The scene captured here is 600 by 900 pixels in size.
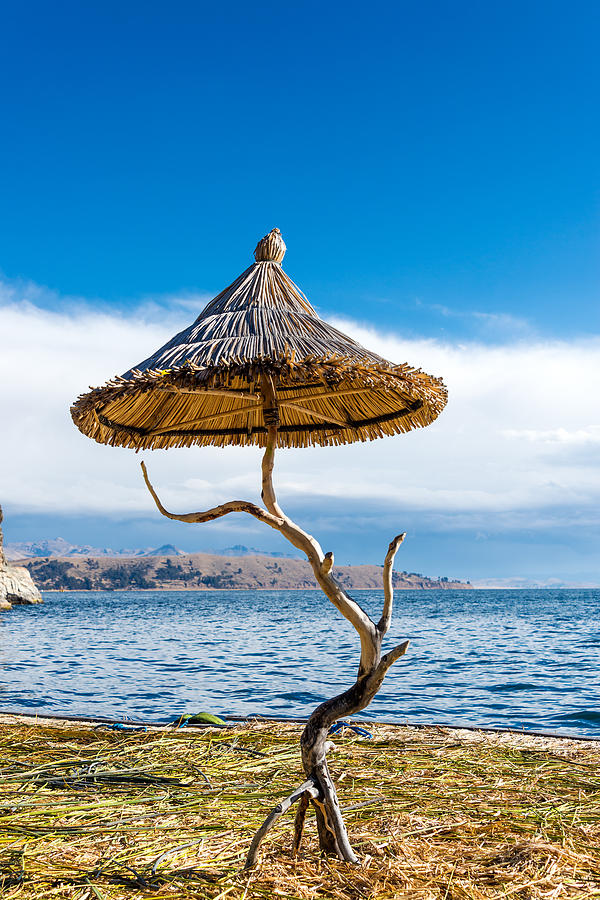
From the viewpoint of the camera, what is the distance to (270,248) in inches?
158

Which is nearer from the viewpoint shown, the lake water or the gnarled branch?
the gnarled branch

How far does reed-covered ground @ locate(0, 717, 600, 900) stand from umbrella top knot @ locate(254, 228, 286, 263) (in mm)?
3145

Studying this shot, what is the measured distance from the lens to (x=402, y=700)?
Answer: 10.8 meters

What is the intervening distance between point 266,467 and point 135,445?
1.26 metres

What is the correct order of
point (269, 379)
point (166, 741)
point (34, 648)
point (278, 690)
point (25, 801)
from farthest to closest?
1. point (34, 648)
2. point (278, 690)
3. point (166, 741)
4. point (25, 801)
5. point (269, 379)

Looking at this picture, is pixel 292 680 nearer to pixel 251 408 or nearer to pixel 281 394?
pixel 281 394

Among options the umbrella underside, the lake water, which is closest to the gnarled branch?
the umbrella underside

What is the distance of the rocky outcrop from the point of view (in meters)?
46.3

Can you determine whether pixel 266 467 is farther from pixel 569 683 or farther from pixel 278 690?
pixel 569 683

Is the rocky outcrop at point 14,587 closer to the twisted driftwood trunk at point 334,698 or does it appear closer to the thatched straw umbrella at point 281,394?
the thatched straw umbrella at point 281,394

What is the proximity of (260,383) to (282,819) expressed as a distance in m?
2.46

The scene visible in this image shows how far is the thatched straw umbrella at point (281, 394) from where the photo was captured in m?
3.10

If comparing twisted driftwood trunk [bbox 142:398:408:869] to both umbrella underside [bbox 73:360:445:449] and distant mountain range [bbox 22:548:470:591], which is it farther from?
distant mountain range [bbox 22:548:470:591]

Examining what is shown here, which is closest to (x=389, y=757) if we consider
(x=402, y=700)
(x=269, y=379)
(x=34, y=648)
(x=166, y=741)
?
(x=166, y=741)
